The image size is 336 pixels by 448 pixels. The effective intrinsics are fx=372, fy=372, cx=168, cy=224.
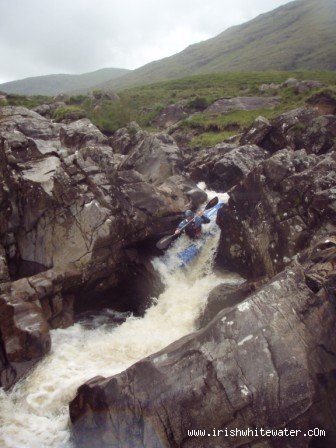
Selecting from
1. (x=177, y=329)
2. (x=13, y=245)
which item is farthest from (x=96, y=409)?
(x=13, y=245)

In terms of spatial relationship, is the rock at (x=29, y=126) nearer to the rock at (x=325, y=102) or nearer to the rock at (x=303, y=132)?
the rock at (x=303, y=132)

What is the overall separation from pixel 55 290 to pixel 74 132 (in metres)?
22.2

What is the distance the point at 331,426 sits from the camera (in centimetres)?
982

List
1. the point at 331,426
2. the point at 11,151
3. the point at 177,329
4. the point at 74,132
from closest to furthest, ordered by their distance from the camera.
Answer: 1. the point at 331,426
2. the point at 177,329
3. the point at 11,151
4. the point at 74,132

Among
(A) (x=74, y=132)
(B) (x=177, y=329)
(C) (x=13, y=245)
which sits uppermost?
(A) (x=74, y=132)

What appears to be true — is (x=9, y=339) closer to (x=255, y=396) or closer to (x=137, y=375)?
(x=137, y=375)

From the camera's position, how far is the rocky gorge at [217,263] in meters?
10.2

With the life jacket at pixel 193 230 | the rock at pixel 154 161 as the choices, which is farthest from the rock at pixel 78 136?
the life jacket at pixel 193 230

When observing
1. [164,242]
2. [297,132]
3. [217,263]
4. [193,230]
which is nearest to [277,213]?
[217,263]

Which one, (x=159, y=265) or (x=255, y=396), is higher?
(x=255, y=396)

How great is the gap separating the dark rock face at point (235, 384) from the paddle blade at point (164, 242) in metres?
10.3

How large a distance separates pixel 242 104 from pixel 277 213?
4073 cm

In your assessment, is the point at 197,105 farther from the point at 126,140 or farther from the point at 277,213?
the point at 277,213

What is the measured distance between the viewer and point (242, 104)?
181 feet
